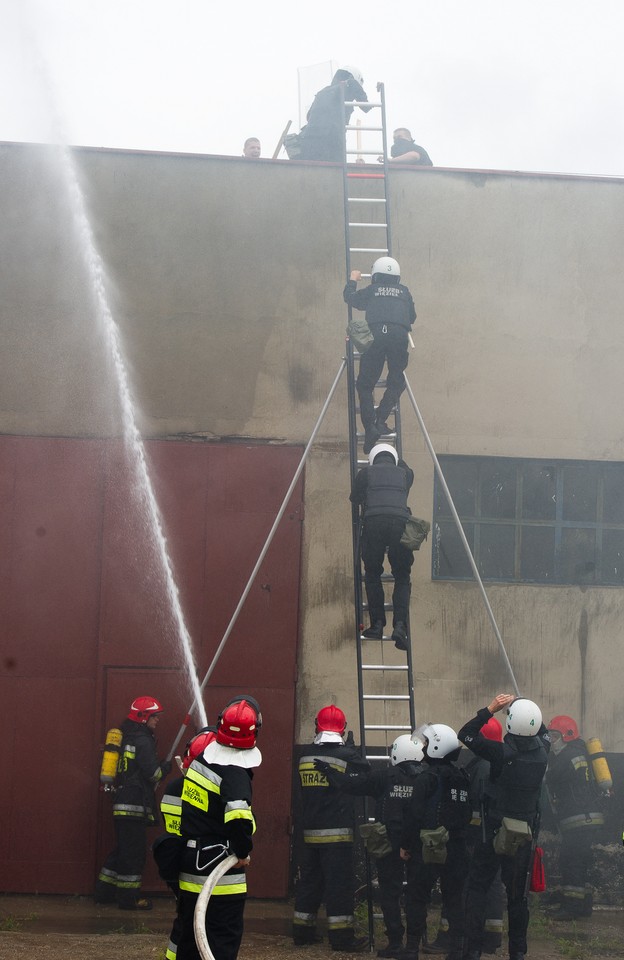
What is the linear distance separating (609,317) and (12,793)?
703cm

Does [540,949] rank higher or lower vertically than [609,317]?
lower

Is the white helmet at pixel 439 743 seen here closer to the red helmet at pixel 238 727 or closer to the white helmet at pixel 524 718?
the white helmet at pixel 524 718

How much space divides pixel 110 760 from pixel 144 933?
56.5 inches

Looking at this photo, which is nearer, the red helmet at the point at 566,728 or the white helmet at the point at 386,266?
the white helmet at the point at 386,266

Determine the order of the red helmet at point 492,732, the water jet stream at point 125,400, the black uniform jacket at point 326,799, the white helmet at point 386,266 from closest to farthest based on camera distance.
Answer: the black uniform jacket at point 326,799
the white helmet at point 386,266
the red helmet at point 492,732
the water jet stream at point 125,400

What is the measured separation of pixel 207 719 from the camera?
385 inches

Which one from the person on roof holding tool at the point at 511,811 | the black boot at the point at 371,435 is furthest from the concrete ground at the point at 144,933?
the black boot at the point at 371,435

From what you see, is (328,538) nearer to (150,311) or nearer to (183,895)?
(150,311)

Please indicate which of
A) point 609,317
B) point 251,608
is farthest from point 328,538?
point 609,317

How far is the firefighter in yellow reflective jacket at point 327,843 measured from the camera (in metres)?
8.30

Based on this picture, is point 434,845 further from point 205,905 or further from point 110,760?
point 110,760

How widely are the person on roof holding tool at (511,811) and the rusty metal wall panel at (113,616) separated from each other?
7.81 feet

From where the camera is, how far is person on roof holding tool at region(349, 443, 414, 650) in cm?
779

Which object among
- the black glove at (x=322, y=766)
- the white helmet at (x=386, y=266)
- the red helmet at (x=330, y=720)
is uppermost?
the white helmet at (x=386, y=266)
